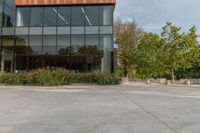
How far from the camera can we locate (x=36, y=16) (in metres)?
29.7

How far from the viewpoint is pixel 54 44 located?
28.8 meters

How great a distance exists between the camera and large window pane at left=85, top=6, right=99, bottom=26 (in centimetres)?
2884

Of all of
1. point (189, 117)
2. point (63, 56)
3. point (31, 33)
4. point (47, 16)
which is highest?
point (47, 16)

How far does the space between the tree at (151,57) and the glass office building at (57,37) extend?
721 cm

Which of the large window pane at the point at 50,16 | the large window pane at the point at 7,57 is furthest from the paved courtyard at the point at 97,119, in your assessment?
the large window pane at the point at 50,16

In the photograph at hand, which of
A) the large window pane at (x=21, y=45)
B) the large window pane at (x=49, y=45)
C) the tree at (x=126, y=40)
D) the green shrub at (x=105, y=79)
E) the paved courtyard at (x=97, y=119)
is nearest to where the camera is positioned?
the paved courtyard at (x=97, y=119)

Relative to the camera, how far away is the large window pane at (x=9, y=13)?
2955 centimetres

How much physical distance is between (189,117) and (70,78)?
56.9 feet

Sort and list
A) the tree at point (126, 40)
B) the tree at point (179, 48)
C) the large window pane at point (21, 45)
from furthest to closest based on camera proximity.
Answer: the tree at point (126, 40)
the tree at point (179, 48)
the large window pane at point (21, 45)

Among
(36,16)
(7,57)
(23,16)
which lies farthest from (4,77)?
(36,16)

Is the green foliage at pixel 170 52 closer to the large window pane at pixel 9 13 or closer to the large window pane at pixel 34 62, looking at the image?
the large window pane at pixel 34 62

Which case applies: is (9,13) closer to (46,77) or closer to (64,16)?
(64,16)

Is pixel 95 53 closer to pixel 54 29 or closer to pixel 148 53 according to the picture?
pixel 54 29

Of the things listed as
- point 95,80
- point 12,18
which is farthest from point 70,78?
point 12,18
